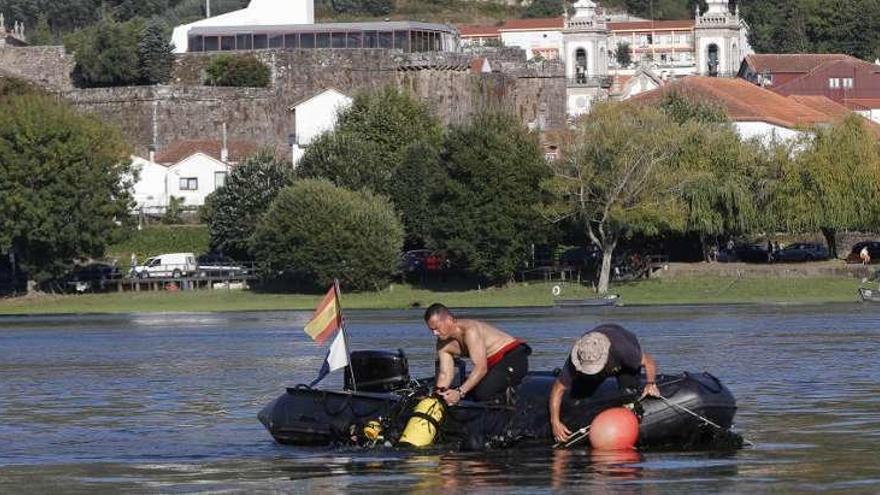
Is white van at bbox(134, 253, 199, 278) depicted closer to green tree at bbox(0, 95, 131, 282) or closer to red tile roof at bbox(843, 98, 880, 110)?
green tree at bbox(0, 95, 131, 282)

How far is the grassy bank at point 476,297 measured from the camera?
3915 inches

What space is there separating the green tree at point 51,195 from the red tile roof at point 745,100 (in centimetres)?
3554

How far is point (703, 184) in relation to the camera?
106 metres

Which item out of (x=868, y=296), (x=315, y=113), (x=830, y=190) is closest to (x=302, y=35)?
(x=315, y=113)

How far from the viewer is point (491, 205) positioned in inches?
4163

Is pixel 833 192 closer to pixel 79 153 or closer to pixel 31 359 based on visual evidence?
pixel 79 153

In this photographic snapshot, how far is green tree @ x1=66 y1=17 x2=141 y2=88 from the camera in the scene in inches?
6211

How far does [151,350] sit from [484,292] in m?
37.3

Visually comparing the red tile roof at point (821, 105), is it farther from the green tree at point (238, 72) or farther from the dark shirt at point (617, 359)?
the dark shirt at point (617, 359)

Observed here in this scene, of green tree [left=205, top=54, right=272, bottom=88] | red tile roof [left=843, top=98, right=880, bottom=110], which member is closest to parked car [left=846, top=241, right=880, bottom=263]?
green tree [left=205, top=54, right=272, bottom=88]

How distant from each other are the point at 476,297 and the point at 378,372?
213 feet

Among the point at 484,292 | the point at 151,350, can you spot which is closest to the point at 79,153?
the point at 484,292

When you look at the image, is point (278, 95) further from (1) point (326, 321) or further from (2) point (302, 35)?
(1) point (326, 321)

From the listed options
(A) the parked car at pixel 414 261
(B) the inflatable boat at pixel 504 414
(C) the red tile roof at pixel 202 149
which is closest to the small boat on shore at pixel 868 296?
(A) the parked car at pixel 414 261
